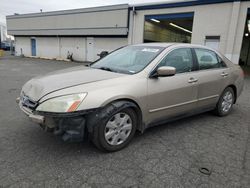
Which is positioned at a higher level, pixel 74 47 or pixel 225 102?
pixel 74 47

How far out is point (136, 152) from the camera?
2.96 m

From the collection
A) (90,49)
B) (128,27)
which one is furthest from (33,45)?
(128,27)

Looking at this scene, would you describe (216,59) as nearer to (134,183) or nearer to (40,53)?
(134,183)

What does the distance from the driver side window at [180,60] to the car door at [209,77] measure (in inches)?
9.0

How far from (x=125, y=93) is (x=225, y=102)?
9.48 ft

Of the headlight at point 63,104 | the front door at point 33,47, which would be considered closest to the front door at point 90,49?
the front door at point 33,47

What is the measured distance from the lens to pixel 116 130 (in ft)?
9.47

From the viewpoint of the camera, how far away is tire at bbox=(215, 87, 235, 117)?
4.48 metres

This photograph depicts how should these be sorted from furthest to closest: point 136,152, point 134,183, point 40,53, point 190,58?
point 40,53 → point 190,58 → point 136,152 → point 134,183

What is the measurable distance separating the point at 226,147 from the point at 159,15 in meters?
13.4

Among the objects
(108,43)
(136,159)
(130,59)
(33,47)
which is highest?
(108,43)

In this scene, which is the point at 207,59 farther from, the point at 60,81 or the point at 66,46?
the point at 66,46

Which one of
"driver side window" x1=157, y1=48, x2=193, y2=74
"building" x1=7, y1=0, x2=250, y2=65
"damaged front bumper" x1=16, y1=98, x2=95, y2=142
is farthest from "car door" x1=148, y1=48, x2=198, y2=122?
"building" x1=7, y1=0, x2=250, y2=65

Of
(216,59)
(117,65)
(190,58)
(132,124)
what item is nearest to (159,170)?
(132,124)
